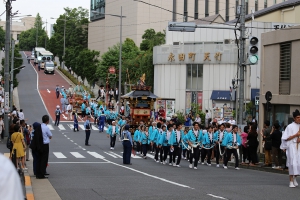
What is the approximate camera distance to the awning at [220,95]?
2044 inches

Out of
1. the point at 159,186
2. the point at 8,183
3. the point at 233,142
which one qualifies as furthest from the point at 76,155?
the point at 8,183

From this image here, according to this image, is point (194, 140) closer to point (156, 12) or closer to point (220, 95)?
point (220, 95)

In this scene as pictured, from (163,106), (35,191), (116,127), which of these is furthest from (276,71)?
(163,106)

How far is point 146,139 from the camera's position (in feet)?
94.1

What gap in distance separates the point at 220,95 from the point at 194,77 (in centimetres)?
357

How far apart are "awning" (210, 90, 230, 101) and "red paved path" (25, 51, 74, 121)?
1448 centimetres

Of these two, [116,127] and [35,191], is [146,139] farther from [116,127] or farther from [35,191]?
[35,191]

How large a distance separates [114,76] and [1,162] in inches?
2908

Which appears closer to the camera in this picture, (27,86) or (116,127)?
(116,127)

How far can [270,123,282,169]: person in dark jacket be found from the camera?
20.3 meters

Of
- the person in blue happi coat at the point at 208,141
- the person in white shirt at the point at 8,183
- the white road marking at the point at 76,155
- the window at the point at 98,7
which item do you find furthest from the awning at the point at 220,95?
the window at the point at 98,7

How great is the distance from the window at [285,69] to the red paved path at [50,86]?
3196 cm

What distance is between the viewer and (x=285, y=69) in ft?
90.5

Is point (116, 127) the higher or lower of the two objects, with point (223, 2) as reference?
lower
